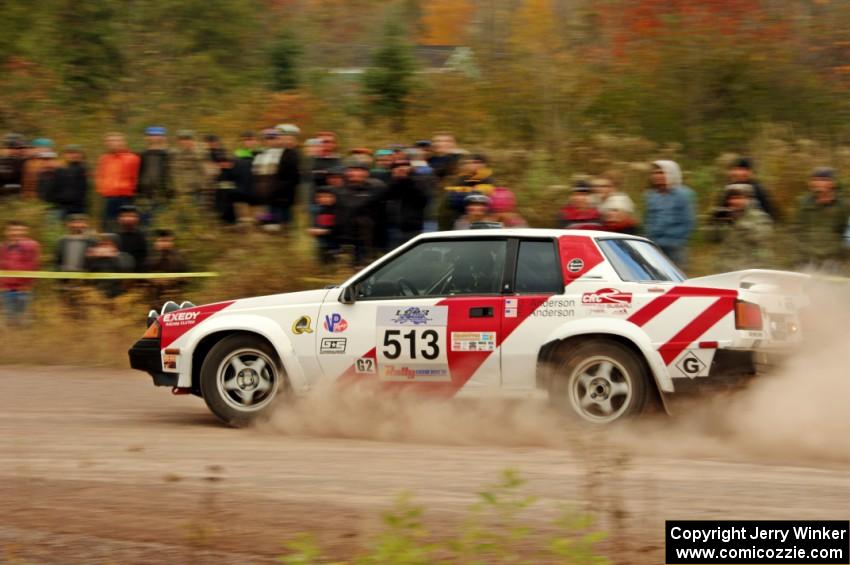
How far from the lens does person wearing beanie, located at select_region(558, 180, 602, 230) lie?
1249 centimetres

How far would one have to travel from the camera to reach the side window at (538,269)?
8594 mm

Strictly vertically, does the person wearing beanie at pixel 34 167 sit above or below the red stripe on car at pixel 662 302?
above

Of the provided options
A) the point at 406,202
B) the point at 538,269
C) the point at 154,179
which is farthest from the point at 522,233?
the point at 154,179

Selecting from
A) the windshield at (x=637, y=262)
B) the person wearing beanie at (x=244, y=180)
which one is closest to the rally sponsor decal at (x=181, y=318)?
the windshield at (x=637, y=262)

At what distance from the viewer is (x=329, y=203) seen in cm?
1321

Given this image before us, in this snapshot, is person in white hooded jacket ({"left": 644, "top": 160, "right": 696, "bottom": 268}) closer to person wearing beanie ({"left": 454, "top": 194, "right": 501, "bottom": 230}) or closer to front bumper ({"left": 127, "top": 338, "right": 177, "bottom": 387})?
person wearing beanie ({"left": 454, "top": 194, "right": 501, "bottom": 230})

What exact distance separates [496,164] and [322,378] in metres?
10.3

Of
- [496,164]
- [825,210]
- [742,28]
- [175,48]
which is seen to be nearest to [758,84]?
[742,28]

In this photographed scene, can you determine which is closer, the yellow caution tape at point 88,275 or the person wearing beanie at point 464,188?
the person wearing beanie at point 464,188

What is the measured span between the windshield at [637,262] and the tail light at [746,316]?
74 cm

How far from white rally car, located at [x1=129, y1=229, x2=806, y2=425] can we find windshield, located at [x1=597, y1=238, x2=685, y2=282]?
0.5 inches

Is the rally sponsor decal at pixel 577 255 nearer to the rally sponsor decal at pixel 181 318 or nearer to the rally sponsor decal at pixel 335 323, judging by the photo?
the rally sponsor decal at pixel 335 323

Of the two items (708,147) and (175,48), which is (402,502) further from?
(175,48)

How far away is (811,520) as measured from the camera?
5.80m
